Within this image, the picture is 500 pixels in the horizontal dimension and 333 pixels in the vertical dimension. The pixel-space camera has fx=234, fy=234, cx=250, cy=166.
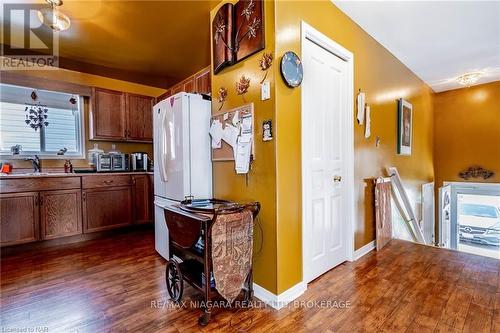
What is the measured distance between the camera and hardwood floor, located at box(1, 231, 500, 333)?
1.57 m

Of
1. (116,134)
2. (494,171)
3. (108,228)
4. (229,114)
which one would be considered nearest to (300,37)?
(229,114)

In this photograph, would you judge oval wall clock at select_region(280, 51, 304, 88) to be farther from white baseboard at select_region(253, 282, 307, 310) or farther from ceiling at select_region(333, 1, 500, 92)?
white baseboard at select_region(253, 282, 307, 310)

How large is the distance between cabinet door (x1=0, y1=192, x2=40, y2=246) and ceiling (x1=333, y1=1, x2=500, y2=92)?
4204mm

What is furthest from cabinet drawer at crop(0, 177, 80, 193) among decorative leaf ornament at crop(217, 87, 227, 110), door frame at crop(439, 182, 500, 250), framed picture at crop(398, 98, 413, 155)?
door frame at crop(439, 182, 500, 250)

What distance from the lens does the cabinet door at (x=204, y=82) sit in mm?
2697

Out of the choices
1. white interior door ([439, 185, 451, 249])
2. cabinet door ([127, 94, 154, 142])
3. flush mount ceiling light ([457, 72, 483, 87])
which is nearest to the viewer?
cabinet door ([127, 94, 154, 142])

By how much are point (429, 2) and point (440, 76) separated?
9.33ft

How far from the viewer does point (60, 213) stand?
10.2ft

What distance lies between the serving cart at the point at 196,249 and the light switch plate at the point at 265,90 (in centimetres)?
83

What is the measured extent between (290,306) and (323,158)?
4.30 ft

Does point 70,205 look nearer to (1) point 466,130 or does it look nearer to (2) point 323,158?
(2) point 323,158

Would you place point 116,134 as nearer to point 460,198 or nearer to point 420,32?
point 420,32

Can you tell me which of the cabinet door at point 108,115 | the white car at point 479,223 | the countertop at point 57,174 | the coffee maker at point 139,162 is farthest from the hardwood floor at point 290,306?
the white car at point 479,223

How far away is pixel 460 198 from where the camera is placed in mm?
5516
